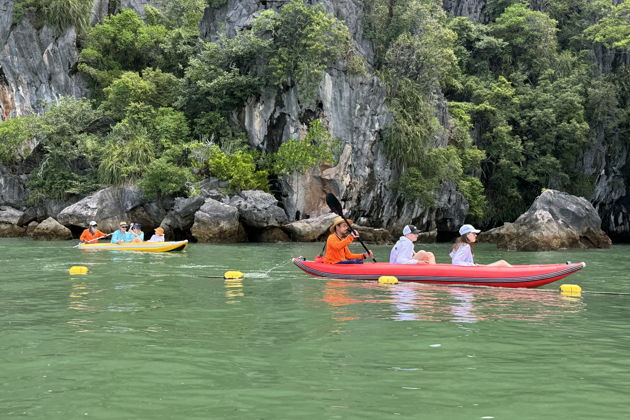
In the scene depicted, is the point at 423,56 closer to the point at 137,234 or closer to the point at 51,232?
the point at 137,234

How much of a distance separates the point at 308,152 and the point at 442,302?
16462 mm

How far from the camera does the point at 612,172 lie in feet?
95.2

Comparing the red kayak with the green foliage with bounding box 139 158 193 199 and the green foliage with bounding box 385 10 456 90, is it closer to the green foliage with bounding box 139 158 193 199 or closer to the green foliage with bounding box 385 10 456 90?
the green foliage with bounding box 139 158 193 199

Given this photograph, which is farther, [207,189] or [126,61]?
[126,61]

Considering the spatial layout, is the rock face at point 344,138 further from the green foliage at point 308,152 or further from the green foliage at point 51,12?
the green foliage at point 51,12

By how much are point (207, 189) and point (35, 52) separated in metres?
13.5

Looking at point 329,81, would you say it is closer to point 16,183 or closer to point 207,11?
point 207,11

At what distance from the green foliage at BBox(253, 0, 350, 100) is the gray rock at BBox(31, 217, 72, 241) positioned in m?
10.0

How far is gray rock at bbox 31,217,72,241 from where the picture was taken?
2320cm

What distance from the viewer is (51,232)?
914 inches

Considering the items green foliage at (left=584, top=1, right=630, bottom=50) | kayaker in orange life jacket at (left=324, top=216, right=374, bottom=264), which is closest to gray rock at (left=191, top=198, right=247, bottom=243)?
kayaker in orange life jacket at (left=324, top=216, right=374, bottom=264)

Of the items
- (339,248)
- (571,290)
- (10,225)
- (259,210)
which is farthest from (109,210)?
(571,290)

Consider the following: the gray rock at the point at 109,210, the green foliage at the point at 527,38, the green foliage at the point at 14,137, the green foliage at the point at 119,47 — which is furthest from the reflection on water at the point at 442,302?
the green foliage at the point at 527,38

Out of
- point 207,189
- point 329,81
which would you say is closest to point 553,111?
point 329,81
